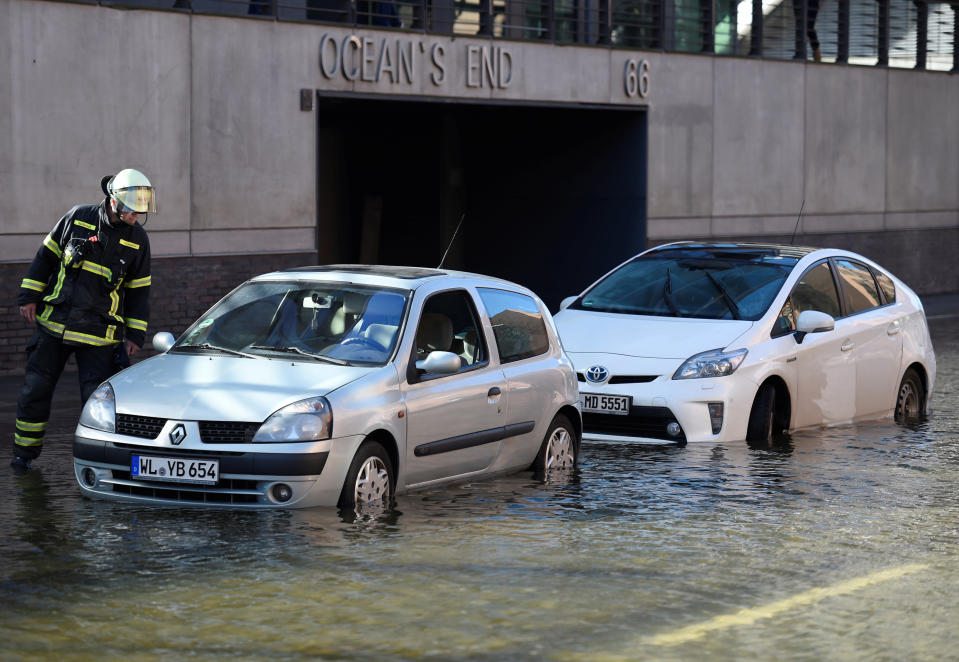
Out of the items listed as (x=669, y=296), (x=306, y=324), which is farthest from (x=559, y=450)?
(x=669, y=296)

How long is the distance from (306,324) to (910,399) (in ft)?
20.7

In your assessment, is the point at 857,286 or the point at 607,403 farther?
the point at 857,286

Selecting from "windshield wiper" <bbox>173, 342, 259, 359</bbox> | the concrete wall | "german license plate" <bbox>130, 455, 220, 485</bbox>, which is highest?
the concrete wall

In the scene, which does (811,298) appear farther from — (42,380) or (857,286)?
(42,380)

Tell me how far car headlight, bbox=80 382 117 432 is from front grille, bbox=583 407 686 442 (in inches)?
153

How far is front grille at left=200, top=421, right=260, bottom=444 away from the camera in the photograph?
823 centimetres

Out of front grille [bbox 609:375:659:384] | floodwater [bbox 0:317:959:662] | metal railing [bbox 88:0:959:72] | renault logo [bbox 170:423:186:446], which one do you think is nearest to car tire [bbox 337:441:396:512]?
floodwater [bbox 0:317:959:662]

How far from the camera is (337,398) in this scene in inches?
329

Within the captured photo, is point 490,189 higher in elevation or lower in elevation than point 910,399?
higher

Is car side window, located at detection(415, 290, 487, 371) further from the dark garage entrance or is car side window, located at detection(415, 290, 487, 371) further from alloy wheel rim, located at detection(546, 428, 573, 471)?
the dark garage entrance

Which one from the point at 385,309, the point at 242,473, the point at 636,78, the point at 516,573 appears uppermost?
the point at 636,78

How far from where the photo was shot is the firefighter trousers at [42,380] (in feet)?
33.2

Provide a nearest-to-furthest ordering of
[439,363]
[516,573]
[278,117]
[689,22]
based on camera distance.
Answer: [516,573]
[439,363]
[278,117]
[689,22]

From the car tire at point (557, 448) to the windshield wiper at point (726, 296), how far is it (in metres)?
2.15
